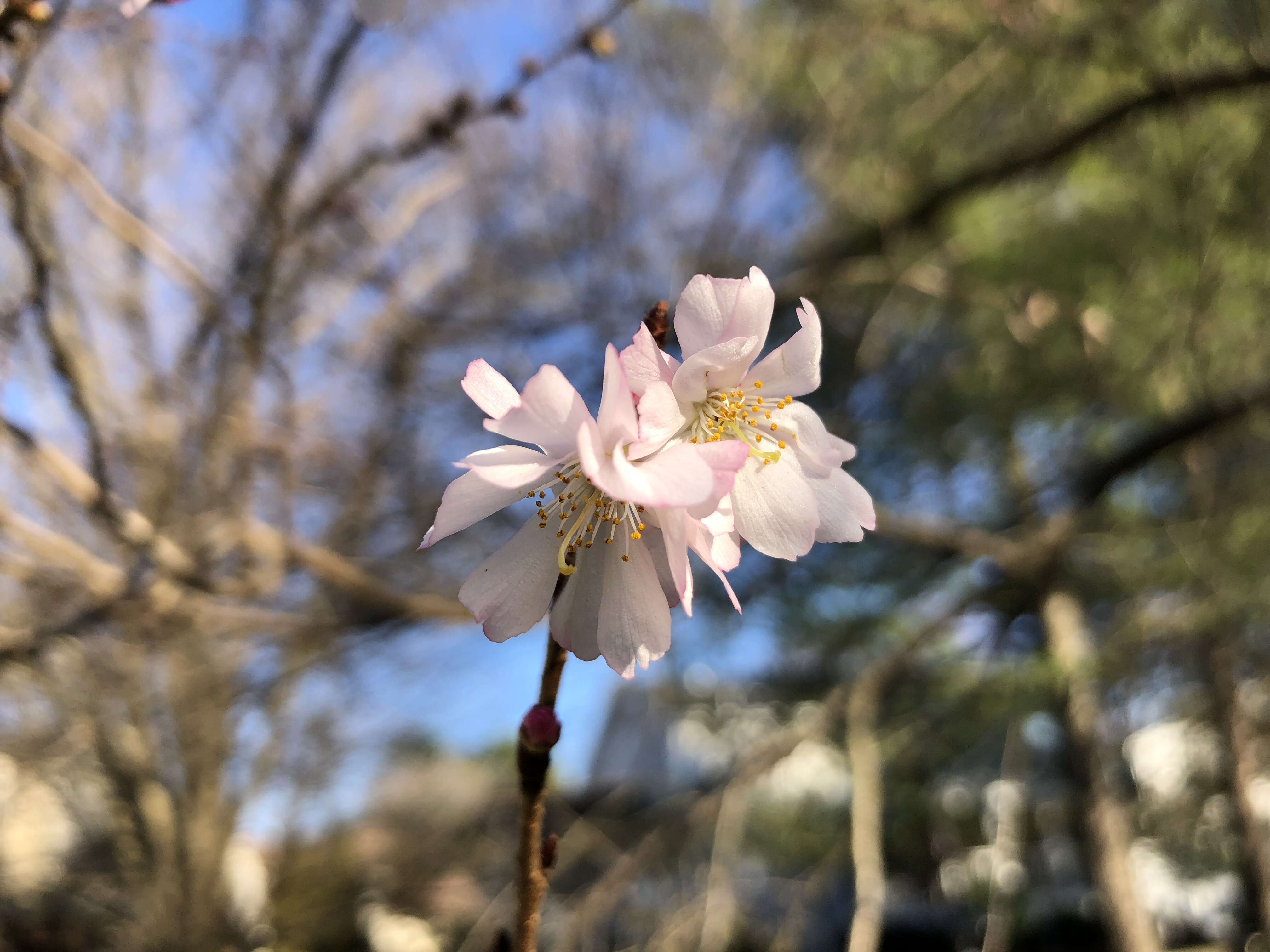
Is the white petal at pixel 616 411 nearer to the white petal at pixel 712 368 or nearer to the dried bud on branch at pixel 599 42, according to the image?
the white petal at pixel 712 368

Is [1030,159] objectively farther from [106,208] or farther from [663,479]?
[663,479]

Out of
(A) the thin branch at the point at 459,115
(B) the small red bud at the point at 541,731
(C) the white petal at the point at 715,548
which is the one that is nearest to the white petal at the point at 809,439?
(C) the white petal at the point at 715,548

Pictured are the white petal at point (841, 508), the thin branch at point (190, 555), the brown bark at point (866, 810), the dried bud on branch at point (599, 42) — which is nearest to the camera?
the white petal at point (841, 508)

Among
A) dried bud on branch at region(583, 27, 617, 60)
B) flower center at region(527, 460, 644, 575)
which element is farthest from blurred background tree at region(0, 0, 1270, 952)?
flower center at region(527, 460, 644, 575)

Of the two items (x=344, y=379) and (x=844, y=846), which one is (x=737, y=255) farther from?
(x=844, y=846)

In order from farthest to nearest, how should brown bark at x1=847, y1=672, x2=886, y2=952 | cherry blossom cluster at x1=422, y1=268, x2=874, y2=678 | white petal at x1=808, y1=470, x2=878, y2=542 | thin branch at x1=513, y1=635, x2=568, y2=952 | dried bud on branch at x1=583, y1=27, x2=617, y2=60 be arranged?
brown bark at x1=847, y1=672, x2=886, y2=952
dried bud on branch at x1=583, y1=27, x2=617, y2=60
white petal at x1=808, y1=470, x2=878, y2=542
cherry blossom cluster at x1=422, y1=268, x2=874, y2=678
thin branch at x1=513, y1=635, x2=568, y2=952

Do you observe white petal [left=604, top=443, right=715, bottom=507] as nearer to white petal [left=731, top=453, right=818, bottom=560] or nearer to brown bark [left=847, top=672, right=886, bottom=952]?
white petal [left=731, top=453, right=818, bottom=560]
